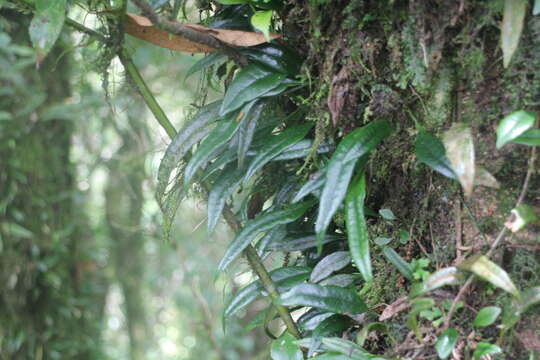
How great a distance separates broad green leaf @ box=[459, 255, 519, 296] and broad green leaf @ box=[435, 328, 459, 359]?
0.09m

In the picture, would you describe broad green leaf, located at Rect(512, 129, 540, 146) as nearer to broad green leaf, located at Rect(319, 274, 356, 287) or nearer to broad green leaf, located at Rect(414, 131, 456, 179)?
broad green leaf, located at Rect(414, 131, 456, 179)

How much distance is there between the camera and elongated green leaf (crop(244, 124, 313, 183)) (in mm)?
818

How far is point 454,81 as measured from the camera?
28.8 inches

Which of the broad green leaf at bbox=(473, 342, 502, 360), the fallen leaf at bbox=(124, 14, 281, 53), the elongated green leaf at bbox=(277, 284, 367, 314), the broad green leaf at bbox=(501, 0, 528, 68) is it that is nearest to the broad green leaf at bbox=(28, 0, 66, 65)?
the fallen leaf at bbox=(124, 14, 281, 53)

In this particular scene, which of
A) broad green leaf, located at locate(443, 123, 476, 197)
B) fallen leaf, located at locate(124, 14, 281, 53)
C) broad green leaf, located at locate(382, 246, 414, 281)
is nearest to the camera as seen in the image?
broad green leaf, located at locate(443, 123, 476, 197)

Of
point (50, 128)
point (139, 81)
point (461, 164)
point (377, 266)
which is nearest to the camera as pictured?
point (461, 164)

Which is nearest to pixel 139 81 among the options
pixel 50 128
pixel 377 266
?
pixel 377 266

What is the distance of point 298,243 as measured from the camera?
2.94ft

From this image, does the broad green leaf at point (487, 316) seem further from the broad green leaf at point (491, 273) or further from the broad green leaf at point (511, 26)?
the broad green leaf at point (511, 26)

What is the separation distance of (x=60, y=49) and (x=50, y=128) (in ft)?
1.32

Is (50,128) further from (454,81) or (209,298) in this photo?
(454,81)

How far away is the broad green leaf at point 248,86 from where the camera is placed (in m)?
0.82

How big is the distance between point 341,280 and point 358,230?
16 centimetres

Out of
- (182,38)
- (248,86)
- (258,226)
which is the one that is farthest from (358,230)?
(182,38)
